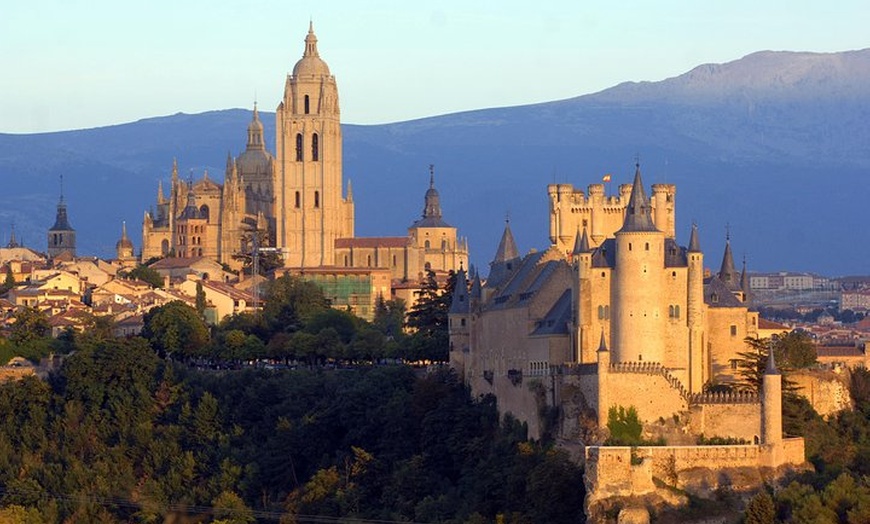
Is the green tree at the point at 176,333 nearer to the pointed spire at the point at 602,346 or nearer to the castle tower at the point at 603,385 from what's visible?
the pointed spire at the point at 602,346

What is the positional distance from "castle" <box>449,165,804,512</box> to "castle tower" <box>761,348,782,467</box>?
23 mm

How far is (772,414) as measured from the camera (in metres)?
57.8

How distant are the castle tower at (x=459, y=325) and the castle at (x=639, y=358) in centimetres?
588

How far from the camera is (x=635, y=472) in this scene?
56062 millimetres

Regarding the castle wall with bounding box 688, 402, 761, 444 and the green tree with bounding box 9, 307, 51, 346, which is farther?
the green tree with bounding box 9, 307, 51, 346

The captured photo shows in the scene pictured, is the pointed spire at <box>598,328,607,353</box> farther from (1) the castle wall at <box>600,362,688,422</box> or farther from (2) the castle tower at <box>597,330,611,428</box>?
(1) the castle wall at <box>600,362,688,422</box>

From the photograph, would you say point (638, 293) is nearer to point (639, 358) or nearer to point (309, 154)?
→ point (639, 358)

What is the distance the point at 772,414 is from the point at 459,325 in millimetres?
15803

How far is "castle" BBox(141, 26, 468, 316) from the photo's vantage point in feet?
393

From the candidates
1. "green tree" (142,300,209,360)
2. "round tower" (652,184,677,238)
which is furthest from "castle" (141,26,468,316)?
"round tower" (652,184,677,238)

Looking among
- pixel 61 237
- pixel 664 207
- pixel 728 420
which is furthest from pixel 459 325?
pixel 61 237

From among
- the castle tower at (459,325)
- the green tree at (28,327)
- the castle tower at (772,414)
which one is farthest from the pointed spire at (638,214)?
the green tree at (28,327)

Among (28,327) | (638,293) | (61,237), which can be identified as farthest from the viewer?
(61,237)

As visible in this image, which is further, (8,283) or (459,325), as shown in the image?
(8,283)
